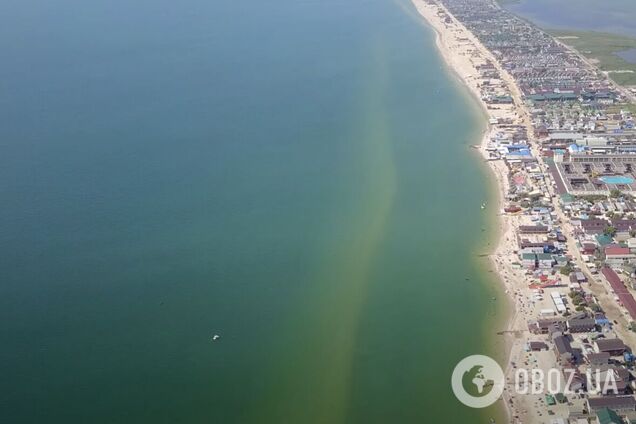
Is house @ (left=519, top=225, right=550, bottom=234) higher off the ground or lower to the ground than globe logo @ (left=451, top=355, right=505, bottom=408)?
→ higher

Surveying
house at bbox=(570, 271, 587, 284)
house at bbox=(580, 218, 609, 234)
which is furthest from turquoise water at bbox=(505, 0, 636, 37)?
house at bbox=(570, 271, 587, 284)

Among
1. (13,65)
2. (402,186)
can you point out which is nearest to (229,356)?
(402,186)

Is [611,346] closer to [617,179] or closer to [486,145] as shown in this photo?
[617,179]

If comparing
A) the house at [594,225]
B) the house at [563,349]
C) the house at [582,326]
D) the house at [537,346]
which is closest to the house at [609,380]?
the house at [563,349]

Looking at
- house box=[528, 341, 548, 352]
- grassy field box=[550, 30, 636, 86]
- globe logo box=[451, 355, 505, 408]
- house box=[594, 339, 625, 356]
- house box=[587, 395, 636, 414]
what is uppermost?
grassy field box=[550, 30, 636, 86]

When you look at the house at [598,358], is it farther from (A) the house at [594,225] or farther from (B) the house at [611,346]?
(A) the house at [594,225]

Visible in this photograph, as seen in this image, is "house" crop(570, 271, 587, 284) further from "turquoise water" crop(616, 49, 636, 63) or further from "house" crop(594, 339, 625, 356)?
"turquoise water" crop(616, 49, 636, 63)
